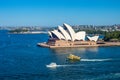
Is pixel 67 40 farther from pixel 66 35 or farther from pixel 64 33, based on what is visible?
pixel 64 33

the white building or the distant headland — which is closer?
the distant headland

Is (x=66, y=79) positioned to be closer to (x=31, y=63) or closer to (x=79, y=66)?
(x=79, y=66)

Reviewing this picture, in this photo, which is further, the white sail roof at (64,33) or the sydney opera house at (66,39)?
the white sail roof at (64,33)

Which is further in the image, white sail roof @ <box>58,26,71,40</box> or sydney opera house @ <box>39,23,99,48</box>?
white sail roof @ <box>58,26,71,40</box>

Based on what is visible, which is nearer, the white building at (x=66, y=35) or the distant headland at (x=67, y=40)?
the distant headland at (x=67, y=40)

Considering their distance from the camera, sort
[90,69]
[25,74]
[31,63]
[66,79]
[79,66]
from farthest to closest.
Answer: [31,63]
[79,66]
[90,69]
[25,74]
[66,79]

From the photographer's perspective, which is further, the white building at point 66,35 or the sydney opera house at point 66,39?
the white building at point 66,35

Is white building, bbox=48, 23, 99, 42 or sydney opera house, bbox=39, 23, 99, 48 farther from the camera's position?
white building, bbox=48, 23, 99, 42

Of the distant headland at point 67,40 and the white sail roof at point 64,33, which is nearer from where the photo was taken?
the distant headland at point 67,40

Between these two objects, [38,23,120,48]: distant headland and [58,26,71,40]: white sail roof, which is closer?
[38,23,120,48]: distant headland

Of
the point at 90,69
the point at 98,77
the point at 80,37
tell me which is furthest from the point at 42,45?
the point at 98,77

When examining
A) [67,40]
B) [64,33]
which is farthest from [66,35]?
[67,40]
